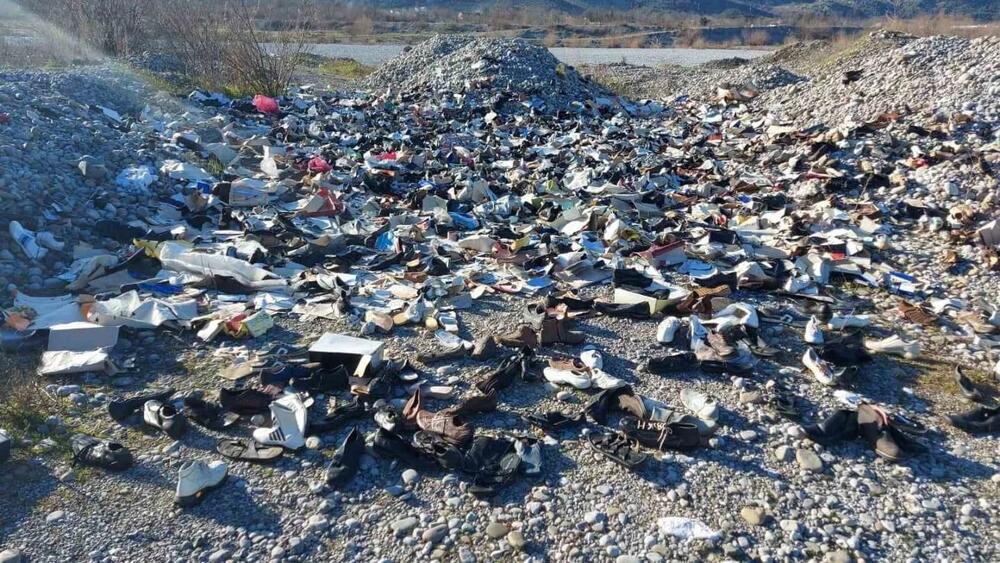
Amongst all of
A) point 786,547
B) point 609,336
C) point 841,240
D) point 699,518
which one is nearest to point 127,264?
point 609,336

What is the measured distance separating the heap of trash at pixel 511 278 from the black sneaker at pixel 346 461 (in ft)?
0.04

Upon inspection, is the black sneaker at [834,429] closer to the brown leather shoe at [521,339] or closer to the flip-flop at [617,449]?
the flip-flop at [617,449]

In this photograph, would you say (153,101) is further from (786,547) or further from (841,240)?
(786,547)

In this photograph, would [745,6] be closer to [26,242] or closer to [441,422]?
[26,242]

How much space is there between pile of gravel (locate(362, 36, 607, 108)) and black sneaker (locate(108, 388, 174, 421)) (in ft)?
32.5

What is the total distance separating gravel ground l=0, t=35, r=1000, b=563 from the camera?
2660mm

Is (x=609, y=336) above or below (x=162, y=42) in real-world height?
below

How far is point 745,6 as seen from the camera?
59812 mm

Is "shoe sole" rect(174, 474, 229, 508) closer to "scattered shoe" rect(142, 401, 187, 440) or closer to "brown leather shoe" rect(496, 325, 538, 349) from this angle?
"scattered shoe" rect(142, 401, 187, 440)

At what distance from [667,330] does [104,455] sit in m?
3.22

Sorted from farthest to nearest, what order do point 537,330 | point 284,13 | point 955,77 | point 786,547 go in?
1. point 284,13
2. point 955,77
3. point 537,330
4. point 786,547

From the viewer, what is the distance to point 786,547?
2643 millimetres

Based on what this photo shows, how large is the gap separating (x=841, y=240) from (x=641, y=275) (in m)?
2.02

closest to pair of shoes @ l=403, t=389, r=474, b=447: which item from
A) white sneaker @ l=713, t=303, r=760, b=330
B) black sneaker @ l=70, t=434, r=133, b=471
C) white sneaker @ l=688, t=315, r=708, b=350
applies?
black sneaker @ l=70, t=434, r=133, b=471
